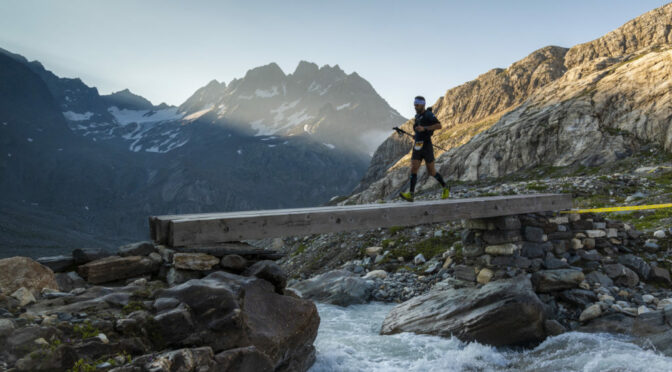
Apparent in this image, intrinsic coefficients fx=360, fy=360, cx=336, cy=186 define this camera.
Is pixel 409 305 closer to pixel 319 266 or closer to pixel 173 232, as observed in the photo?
pixel 173 232

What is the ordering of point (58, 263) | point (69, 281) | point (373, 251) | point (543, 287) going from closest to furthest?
point (69, 281), point (58, 263), point (543, 287), point (373, 251)

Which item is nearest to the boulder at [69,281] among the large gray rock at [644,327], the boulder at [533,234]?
the large gray rock at [644,327]

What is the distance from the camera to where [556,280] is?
1008cm

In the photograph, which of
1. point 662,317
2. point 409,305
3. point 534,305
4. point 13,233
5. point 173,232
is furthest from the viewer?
point 13,233

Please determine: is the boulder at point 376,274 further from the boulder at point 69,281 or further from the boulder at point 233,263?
the boulder at point 69,281

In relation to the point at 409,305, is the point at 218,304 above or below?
above

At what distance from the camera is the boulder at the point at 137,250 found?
18.3 feet

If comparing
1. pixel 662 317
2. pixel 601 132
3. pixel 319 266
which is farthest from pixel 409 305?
pixel 601 132

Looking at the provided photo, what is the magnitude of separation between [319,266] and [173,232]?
1559cm

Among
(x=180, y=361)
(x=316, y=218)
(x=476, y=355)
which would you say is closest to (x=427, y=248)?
(x=476, y=355)

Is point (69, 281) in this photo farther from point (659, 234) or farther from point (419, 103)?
point (659, 234)

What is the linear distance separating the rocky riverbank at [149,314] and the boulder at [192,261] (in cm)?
1

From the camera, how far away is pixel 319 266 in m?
20.4

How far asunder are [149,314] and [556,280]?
10.3 metres
